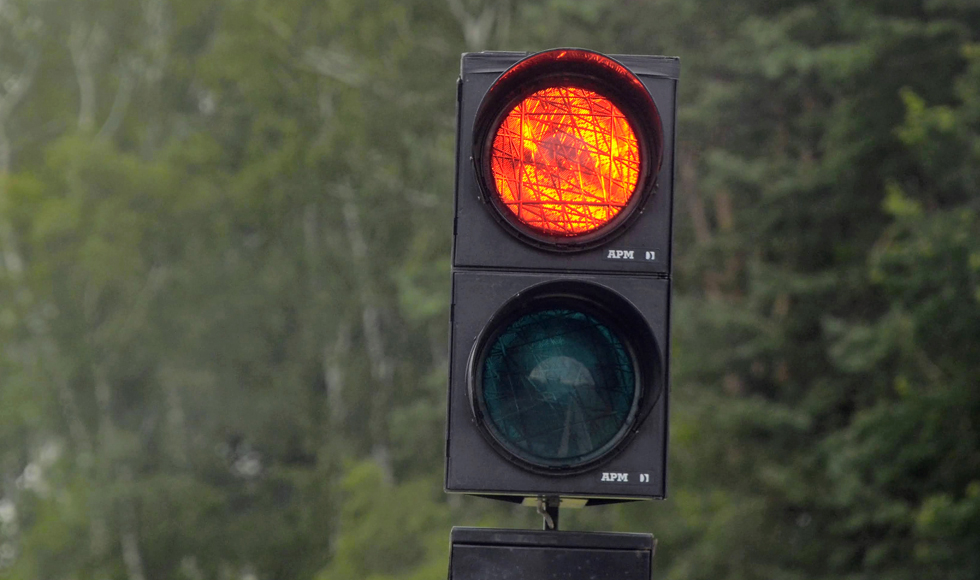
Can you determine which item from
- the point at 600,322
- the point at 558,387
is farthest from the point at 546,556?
the point at 600,322

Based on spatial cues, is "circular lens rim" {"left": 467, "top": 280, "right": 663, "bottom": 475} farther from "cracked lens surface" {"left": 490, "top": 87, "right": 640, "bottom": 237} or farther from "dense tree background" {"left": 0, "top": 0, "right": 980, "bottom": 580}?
"dense tree background" {"left": 0, "top": 0, "right": 980, "bottom": 580}

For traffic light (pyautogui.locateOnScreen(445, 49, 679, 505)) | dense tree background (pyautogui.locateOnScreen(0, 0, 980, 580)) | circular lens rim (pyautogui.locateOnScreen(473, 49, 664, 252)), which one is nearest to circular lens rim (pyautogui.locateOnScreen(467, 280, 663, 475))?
traffic light (pyautogui.locateOnScreen(445, 49, 679, 505))

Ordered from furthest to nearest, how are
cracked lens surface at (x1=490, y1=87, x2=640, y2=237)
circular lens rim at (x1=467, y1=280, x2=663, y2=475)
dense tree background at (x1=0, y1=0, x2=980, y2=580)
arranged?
dense tree background at (x1=0, y1=0, x2=980, y2=580) < cracked lens surface at (x1=490, y1=87, x2=640, y2=237) < circular lens rim at (x1=467, y1=280, x2=663, y2=475)

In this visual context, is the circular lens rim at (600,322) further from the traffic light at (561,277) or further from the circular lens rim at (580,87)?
the circular lens rim at (580,87)

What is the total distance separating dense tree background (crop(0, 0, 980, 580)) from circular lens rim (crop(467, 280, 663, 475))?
1029cm

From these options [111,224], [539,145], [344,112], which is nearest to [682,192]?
[344,112]

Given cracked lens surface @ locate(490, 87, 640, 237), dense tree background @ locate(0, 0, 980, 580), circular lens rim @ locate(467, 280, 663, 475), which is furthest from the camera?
dense tree background @ locate(0, 0, 980, 580)

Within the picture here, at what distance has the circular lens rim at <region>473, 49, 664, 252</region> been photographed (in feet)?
11.3

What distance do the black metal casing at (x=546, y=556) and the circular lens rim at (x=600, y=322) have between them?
0.16m

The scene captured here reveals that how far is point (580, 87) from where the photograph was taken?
3566 millimetres

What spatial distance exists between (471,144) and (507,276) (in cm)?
31

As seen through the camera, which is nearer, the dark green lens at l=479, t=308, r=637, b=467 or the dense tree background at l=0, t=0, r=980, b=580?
the dark green lens at l=479, t=308, r=637, b=467

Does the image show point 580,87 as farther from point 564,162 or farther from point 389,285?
point 389,285

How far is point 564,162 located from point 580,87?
0.66 feet
